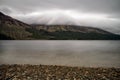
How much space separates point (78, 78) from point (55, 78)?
6.67ft

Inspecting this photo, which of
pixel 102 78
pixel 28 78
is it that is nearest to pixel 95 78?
pixel 102 78

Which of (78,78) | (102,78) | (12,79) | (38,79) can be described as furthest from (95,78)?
(12,79)

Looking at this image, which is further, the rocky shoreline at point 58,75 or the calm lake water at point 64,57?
the calm lake water at point 64,57

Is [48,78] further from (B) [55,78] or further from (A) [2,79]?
(A) [2,79]

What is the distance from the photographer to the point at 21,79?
522 inches

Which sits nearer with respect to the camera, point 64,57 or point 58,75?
point 58,75

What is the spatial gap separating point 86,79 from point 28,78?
5.08 metres

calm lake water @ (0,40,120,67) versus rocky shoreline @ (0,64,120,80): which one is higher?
rocky shoreline @ (0,64,120,80)

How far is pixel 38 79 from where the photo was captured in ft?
44.1

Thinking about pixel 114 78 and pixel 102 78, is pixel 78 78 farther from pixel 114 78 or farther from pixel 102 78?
pixel 114 78

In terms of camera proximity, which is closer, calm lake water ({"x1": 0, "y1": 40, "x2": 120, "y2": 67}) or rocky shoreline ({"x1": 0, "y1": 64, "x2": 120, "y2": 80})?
rocky shoreline ({"x1": 0, "y1": 64, "x2": 120, "y2": 80})

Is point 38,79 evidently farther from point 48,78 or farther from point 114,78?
point 114,78

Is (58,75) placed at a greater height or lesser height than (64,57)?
greater

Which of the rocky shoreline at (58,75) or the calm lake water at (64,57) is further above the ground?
the rocky shoreline at (58,75)
